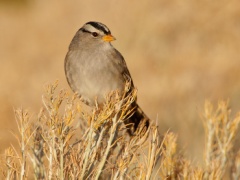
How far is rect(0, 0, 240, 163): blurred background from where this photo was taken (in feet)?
31.9

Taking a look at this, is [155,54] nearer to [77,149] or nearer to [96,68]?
[96,68]

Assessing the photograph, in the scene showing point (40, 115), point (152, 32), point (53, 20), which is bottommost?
point (53, 20)

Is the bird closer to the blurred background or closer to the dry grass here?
the blurred background

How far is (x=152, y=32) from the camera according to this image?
14.4 m

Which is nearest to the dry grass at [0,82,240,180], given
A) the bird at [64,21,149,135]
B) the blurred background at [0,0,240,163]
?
the blurred background at [0,0,240,163]

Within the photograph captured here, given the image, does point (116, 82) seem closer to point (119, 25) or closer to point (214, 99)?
point (214, 99)

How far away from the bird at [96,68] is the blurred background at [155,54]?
0.48 meters

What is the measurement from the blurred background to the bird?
1.58 ft

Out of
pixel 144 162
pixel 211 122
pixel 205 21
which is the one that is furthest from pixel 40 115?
pixel 205 21

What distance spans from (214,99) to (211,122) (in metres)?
4.89

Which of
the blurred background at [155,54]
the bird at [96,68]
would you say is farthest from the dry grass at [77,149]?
the bird at [96,68]

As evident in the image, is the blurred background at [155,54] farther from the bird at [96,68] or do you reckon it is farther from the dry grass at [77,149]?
the dry grass at [77,149]

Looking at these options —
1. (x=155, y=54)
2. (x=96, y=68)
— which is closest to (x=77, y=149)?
(x=96, y=68)

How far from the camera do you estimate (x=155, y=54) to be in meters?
13.8
